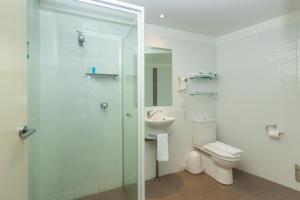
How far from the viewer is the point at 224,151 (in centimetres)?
238

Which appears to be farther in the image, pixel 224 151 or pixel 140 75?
pixel 224 151

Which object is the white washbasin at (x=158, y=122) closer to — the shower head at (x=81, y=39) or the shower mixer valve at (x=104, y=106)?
the shower mixer valve at (x=104, y=106)

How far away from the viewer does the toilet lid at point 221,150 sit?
7.49 feet

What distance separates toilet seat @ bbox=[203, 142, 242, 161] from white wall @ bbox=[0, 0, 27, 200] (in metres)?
2.14

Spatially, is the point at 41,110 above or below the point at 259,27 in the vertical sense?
below

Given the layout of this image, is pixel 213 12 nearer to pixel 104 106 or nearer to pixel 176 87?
pixel 176 87

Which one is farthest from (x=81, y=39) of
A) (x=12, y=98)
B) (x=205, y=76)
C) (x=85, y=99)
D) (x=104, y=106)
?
(x=205, y=76)

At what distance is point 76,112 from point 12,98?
1175 mm

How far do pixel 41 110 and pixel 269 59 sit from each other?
2962 millimetres

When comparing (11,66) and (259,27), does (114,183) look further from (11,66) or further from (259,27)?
(259,27)

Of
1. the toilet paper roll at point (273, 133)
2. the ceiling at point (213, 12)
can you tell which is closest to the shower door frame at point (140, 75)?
the ceiling at point (213, 12)

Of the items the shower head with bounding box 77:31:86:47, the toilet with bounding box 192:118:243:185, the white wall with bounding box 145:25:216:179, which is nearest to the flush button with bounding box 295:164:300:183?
the toilet with bounding box 192:118:243:185

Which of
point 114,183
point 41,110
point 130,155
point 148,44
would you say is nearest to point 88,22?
point 148,44

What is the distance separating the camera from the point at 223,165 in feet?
7.72
